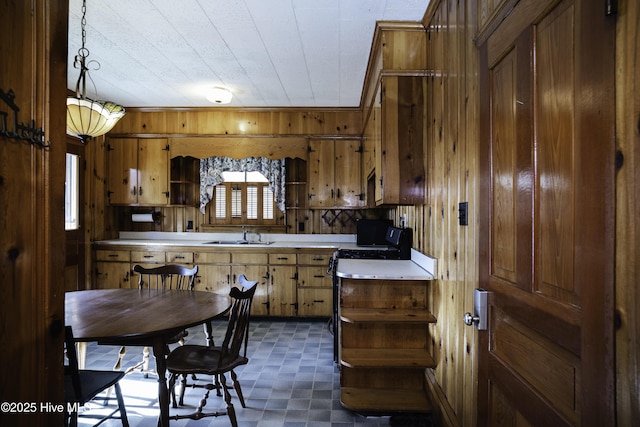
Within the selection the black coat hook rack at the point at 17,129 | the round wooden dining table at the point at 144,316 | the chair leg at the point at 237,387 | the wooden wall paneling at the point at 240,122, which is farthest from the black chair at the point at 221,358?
the wooden wall paneling at the point at 240,122

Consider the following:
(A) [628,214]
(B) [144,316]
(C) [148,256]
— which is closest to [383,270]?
(B) [144,316]

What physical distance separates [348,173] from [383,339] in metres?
2.56

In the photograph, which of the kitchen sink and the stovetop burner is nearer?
the stovetop burner

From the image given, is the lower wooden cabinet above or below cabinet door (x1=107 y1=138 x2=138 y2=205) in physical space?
below

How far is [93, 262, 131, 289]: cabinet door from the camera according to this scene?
4445 millimetres

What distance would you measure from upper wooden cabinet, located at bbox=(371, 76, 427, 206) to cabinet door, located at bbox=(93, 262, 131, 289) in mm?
3613

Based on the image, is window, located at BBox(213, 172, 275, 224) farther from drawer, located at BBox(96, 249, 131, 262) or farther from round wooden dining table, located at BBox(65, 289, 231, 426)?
round wooden dining table, located at BBox(65, 289, 231, 426)

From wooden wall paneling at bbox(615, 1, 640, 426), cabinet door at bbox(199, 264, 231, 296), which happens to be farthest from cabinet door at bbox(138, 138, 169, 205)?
wooden wall paneling at bbox(615, 1, 640, 426)

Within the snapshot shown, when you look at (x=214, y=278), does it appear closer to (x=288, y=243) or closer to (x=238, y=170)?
(x=288, y=243)

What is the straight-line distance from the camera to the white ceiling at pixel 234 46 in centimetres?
236

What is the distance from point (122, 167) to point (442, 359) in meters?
4.51

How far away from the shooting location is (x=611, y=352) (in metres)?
0.69

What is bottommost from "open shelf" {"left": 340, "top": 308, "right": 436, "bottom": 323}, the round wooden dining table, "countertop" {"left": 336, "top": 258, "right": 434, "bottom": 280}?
"open shelf" {"left": 340, "top": 308, "right": 436, "bottom": 323}

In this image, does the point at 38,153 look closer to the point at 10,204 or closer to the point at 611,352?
the point at 10,204
